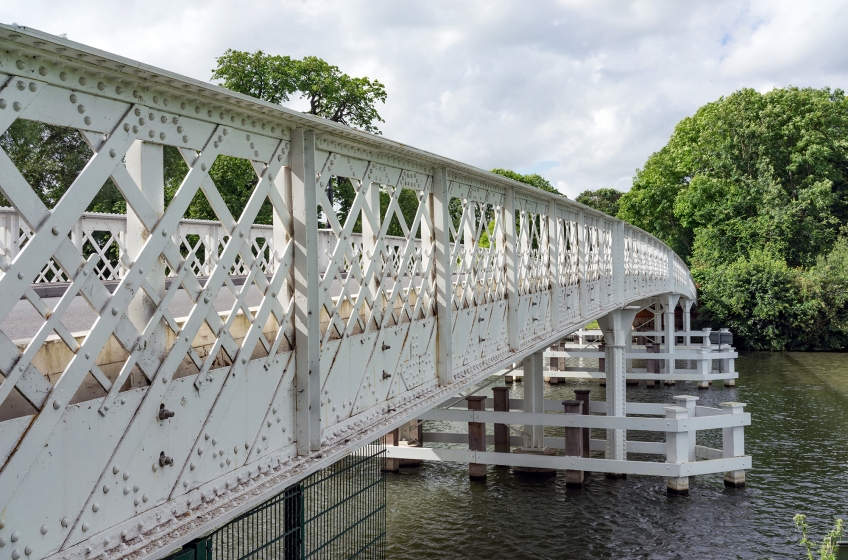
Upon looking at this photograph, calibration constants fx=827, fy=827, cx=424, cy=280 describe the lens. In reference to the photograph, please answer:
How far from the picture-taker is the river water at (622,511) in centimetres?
1456

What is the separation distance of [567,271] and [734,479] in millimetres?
6755

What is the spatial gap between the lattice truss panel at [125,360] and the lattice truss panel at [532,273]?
20.9ft

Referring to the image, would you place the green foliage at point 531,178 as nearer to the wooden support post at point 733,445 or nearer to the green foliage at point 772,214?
the green foliage at point 772,214

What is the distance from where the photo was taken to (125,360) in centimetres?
424

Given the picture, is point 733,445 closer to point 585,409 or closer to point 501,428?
point 585,409

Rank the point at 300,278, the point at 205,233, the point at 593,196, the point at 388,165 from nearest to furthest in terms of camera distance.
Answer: the point at 300,278 → the point at 388,165 → the point at 205,233 → the point at 593,196

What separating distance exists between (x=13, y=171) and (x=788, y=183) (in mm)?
58831

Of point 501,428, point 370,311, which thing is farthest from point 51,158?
point 370,311

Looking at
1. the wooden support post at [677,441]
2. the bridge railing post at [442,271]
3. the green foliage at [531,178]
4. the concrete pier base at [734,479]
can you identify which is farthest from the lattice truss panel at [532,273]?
the green foliage at [531,178]

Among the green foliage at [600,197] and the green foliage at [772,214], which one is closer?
the green foliage at [772,214]

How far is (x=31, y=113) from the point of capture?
3.51 metres

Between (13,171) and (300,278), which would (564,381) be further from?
(13,171)

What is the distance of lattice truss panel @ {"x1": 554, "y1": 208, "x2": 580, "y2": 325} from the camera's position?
1384 centimetres

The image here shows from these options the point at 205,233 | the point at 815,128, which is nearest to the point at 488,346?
the point at 205,233
